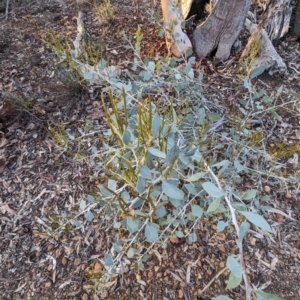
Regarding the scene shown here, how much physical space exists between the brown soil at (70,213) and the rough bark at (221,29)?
0.11m

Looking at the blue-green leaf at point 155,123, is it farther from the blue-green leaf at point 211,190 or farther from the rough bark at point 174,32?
Result: the rough bark at point 174,32

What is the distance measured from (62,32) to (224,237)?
208cm

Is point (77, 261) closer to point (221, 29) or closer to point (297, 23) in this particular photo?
point (221, 29)

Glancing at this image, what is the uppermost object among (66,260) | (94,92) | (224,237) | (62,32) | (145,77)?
(145,77)

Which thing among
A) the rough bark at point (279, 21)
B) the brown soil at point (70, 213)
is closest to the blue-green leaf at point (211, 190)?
the brown soil at point (70, 213)

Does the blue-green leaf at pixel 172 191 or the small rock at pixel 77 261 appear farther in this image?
the small rock at pixel 77 261

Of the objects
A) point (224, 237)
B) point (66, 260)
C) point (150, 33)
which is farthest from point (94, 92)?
point (224, 237)

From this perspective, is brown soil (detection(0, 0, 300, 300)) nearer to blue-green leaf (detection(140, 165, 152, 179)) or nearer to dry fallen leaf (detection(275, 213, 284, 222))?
dry fallen leaf (detection(275, 213, 284, 222))

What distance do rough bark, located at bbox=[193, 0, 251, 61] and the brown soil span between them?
115 mm

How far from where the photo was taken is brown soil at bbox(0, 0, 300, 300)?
1.43 m

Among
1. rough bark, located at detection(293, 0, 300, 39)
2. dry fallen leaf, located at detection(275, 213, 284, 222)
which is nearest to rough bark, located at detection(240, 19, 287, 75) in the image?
rough bark, located at detection(293, 0, 300, 39)

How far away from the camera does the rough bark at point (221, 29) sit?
2.04m

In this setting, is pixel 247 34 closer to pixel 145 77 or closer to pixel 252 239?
pixel 145 77

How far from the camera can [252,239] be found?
1550mm
